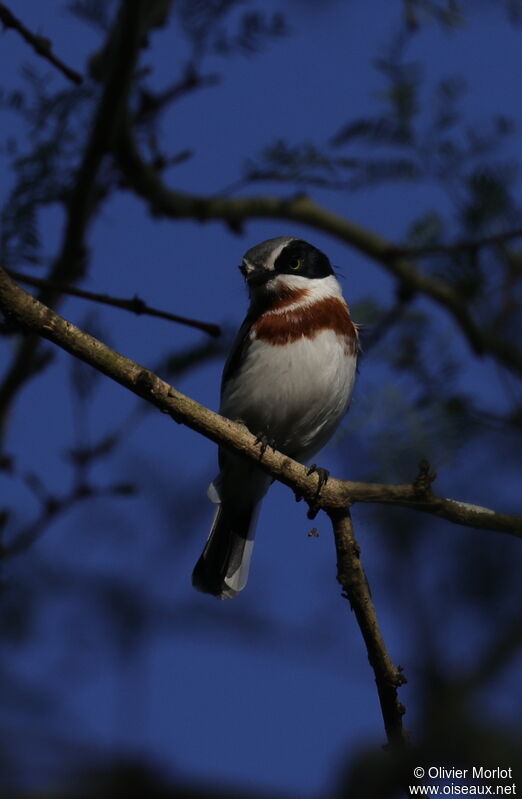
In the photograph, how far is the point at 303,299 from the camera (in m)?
5.68

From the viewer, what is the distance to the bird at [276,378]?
5379 mm

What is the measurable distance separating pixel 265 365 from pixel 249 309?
0.57 m

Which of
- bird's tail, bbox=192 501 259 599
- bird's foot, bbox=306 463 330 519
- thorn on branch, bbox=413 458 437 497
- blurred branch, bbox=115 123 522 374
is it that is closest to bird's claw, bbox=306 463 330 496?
bird's foot, bbox=306 463 330 519

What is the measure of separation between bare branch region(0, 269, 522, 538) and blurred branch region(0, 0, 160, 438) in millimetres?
943

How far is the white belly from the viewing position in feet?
17.5

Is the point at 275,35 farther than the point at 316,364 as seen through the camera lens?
No

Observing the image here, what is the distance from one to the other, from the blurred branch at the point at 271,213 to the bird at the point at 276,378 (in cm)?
33

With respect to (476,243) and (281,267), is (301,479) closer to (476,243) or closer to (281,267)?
(476,243)

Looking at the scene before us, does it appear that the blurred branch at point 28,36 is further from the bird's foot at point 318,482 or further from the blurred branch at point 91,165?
the bird's foot at point 318,482

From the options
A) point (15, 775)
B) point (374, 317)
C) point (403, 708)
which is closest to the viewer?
point (15, 775)

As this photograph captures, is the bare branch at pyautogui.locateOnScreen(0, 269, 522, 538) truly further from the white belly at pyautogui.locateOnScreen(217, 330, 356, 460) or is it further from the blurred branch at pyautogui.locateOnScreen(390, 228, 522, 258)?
the white belly at pyautogui.locateOnScreen(217, 330, 356, 460)

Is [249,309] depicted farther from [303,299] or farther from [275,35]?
[275,35]

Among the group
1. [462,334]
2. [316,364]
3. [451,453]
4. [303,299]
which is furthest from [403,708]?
[303,299]

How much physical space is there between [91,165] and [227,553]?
8.02 feet
